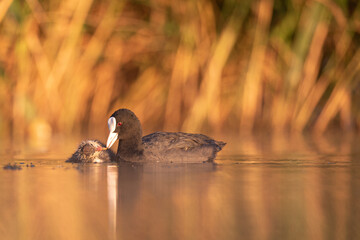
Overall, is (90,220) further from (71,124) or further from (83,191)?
(71,124)

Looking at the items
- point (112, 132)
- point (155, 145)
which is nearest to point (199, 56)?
point (112, 132)

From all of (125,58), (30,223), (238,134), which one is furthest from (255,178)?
(125,58)

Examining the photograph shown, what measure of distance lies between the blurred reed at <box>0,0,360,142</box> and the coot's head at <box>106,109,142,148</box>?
3.96 m

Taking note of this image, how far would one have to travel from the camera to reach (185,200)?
A: 3939mm

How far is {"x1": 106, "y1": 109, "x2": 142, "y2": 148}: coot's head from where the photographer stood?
259 inches

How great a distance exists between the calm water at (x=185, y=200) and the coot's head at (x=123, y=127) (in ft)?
1.58

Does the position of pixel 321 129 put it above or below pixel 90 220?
above

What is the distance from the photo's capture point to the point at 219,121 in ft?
38.0

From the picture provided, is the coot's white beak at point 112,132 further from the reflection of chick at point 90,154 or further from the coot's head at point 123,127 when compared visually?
the reflection of chick at point 90,154

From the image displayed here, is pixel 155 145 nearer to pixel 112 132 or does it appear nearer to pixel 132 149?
pixel 132 149

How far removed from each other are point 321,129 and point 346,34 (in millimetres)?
1525

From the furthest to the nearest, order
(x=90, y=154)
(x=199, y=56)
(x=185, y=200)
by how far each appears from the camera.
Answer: (x=199, y=56) → (x=90, y=154) → (x=185, y=200)

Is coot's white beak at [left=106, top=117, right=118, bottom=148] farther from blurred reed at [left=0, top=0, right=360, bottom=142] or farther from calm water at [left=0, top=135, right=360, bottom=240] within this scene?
blurred reed at [left=0, top=0, right=360, bottom=142]

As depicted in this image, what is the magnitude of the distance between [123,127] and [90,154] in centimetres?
40
